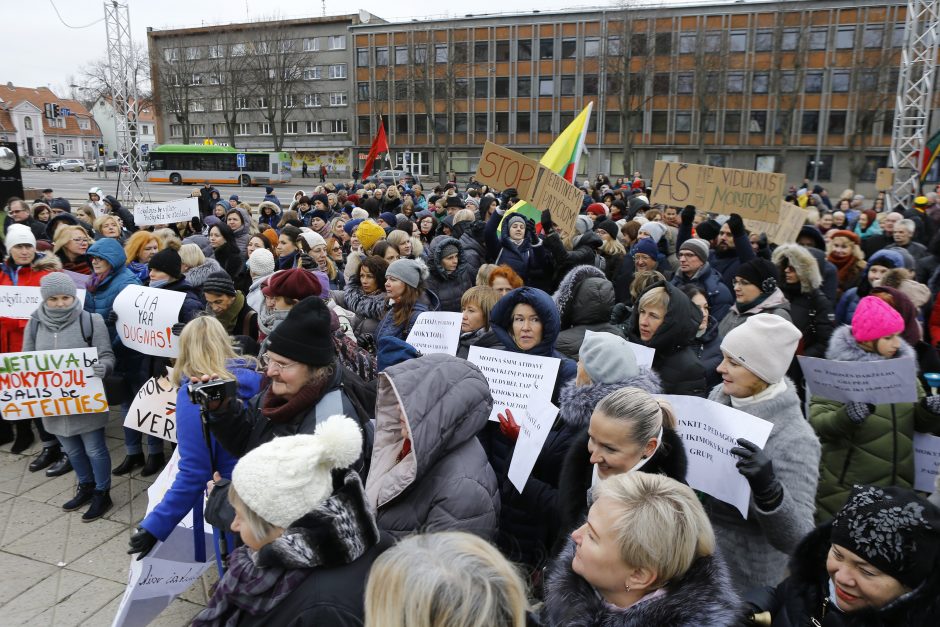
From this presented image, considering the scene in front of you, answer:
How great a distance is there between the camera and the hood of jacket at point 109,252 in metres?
5.68

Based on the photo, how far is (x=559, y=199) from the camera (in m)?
8.09

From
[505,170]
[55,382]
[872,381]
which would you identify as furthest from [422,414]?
[505,170]

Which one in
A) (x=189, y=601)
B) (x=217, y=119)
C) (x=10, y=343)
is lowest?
(x=189, y=601)

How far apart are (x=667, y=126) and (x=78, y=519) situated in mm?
55042

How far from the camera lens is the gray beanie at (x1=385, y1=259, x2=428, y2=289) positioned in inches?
203

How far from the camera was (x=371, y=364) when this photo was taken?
4320mm

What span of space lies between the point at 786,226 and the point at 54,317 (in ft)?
26.8

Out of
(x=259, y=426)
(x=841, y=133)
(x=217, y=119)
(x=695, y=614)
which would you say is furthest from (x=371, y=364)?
(x=217, y=119)

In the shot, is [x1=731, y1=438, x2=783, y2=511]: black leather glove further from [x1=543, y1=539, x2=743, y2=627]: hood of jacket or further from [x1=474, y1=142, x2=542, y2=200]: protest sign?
[x1=474, y1=142, x2=542, y2=200]: protest sign

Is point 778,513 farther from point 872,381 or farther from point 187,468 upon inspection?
point 187,468

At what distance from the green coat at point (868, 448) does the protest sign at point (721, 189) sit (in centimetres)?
474

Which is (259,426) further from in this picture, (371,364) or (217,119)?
(217,119)

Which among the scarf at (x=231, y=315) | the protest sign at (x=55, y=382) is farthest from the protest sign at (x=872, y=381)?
the protest sign at (x=55, y=382)

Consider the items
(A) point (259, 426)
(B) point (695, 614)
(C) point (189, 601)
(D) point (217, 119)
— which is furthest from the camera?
(D) point (217, 119)
